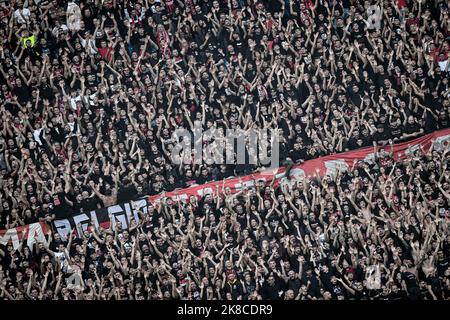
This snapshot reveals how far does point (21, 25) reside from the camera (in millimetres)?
30469

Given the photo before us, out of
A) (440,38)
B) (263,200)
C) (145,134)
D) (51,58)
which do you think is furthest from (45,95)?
(440,38)

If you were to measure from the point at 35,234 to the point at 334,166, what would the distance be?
25.3 ft

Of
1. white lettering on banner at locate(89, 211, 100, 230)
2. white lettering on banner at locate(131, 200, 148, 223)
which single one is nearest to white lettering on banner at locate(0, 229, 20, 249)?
white lettering on banner at locate(89, 211, 100, 230)

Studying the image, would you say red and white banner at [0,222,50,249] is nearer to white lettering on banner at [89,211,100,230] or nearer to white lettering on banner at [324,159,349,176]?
white lettering on banner at [89,211,100,230]

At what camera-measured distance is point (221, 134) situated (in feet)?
93.9

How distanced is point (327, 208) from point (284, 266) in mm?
1941

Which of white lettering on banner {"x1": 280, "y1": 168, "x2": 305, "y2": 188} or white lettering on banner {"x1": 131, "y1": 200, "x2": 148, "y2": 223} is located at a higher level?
white lettering on banner {"x1": 280, "y1": 168, "x2": 305, "y2": 188}

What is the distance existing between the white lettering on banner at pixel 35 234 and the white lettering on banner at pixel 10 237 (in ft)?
1.03

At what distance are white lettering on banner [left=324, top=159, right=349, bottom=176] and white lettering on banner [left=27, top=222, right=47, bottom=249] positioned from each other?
7.31 metres

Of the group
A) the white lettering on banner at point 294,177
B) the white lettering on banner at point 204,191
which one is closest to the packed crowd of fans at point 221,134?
the white lettering on banner at point 204,191

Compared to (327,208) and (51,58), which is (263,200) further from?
(51,58)

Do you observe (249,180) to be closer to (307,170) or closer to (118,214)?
(307,170)

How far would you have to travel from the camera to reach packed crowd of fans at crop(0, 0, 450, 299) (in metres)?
26.2

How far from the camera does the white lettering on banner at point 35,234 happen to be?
27.3 m
